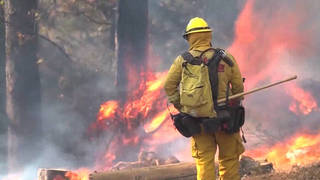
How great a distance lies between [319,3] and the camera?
40.9 ft

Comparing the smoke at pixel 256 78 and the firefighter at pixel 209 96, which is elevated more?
the smoke at pixel 256 78

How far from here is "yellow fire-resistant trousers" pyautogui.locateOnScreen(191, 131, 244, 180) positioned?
5430mm

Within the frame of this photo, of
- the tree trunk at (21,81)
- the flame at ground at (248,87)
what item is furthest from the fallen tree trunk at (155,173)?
the tree trunk at (21,81)

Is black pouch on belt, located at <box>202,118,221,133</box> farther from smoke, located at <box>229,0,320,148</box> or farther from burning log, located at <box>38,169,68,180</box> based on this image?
smoke, located at <box>229,0,320,148</box>

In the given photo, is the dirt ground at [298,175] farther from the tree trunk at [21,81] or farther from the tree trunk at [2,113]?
the tree trunk at [2,113]

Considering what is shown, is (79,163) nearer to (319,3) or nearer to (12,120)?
(12,120)

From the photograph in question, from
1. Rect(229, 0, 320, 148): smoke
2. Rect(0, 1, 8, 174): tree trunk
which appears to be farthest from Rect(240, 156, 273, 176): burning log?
Rect(0, 1, 8, 174): tree trunk

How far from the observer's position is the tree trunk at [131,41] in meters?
12.3

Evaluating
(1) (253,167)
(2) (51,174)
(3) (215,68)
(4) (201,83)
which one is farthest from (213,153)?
(2) (51,174)

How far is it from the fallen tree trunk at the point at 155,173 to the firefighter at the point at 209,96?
1.77 meters

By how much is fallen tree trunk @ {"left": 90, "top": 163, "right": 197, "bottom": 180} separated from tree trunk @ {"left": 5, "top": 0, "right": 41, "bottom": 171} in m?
5.77

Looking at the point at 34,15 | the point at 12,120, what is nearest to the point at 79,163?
the point at 12,120

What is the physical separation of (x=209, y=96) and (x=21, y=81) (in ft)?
26.5

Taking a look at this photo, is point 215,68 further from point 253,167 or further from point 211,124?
point 253,167
